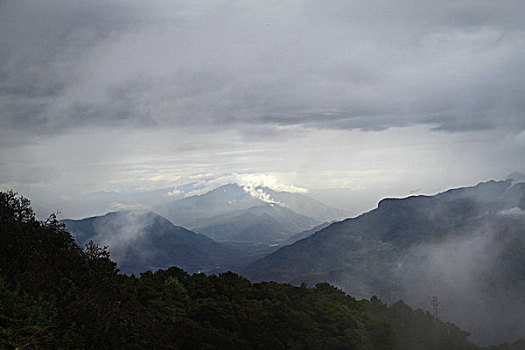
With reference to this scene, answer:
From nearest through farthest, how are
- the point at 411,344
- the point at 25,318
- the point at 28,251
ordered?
the point at 25,318 → the point at 28,251 → the point at 411,344

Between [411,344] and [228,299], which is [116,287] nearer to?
[228,299]

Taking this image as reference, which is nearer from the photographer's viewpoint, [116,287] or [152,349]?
A: [152,349]

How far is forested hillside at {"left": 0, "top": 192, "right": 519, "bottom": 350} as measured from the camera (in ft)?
74.9

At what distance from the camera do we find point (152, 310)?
132 ft

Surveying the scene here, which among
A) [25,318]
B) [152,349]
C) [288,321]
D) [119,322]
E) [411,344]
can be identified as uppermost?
[25,318]

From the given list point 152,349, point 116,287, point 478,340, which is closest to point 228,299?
point 116,287

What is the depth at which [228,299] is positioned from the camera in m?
52.8

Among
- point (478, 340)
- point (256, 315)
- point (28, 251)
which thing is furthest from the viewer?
point (478, 340)

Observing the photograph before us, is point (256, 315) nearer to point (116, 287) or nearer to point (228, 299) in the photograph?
point (228, 299)

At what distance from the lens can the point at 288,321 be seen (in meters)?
50.4

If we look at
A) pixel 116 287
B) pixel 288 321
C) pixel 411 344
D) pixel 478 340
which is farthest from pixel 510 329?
pixel 116 287

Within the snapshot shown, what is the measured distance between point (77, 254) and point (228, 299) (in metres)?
22.0

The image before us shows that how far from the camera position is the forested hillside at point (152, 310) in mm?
22828

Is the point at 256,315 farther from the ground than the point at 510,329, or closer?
farther from the ground
